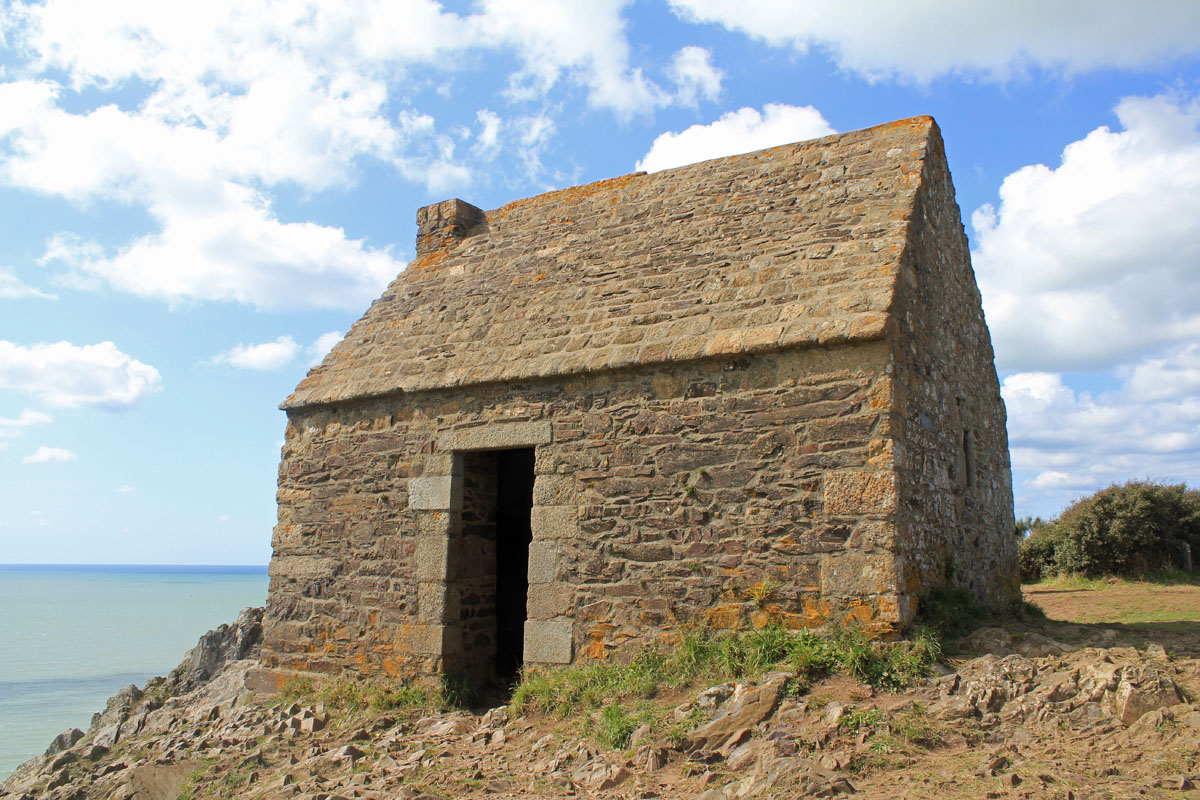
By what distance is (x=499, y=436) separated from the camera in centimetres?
788

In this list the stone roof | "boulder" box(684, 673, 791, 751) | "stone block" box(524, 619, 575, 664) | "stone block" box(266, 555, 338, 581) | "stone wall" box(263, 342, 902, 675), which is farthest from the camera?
"stone block" box(266, 555, 338, 581)

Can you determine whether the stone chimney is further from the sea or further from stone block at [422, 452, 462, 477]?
the sea

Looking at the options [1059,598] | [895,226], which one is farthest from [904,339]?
[1059,598]

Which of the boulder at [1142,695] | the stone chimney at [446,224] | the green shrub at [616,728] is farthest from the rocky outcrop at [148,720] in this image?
the boulder at [1142,695]

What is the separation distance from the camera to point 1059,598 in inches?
534

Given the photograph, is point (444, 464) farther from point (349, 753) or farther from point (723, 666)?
point (723, 666)

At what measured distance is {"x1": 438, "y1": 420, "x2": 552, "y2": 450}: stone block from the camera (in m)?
7.65

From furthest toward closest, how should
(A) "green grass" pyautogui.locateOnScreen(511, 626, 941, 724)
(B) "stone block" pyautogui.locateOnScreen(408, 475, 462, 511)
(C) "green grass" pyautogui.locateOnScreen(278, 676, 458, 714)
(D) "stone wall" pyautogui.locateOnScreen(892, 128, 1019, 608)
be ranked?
(B) "stone block" pyautogui.locateOnScreen(408, 475, 462, 511) < (C) "green grass" pyautogui.locateOnScreen(278, 676, 458, 714) < (D) "stone wall" pyautogui.locateOnScreen(892, 128, 1019, 608) < (A) "green grass" pyautogui.locateOnScreen(511, 626, 941, 724)

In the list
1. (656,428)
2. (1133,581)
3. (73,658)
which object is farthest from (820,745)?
(73,658)

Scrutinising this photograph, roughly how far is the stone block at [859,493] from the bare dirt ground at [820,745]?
119 centimetres

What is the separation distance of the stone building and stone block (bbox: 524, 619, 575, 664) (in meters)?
0.03

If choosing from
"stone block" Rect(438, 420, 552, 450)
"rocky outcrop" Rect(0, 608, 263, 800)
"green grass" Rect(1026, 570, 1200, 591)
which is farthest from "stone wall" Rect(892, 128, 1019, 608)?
"green grass" Rect(1026, 570, 1200, 591)

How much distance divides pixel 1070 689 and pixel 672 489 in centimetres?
312

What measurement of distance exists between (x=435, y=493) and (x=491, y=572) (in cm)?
113
